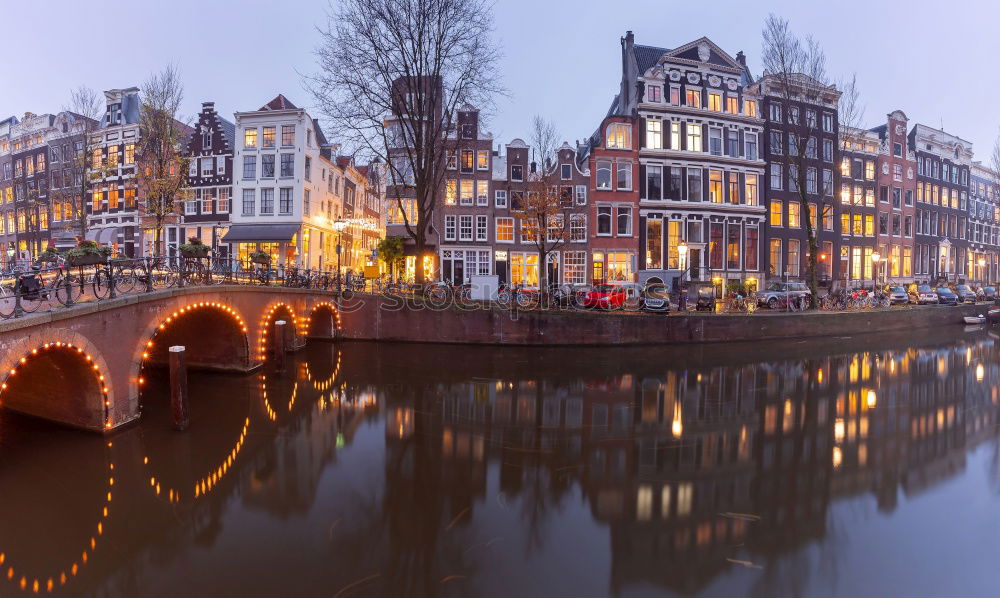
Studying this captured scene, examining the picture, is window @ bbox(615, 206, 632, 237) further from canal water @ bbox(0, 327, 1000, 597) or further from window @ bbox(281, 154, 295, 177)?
window @ bbox(281, 154, 295, 177)

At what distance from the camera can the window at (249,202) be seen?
3916 centimetres

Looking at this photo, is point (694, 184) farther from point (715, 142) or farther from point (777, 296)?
point (777, 296)

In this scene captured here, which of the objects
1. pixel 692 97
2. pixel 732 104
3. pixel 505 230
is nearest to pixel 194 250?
pixel 505 230

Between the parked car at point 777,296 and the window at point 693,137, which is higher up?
the window at point 693,137

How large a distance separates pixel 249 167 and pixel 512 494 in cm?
3749

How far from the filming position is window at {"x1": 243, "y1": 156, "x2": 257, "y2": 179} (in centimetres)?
3909

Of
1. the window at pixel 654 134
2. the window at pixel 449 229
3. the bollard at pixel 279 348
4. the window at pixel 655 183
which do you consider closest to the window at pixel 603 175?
the window at pixel 655 183

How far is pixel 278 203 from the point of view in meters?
38.8

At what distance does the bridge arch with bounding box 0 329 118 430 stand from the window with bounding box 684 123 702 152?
1625 inches

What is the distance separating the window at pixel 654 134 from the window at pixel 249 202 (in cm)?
3124

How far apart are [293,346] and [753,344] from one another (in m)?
25.1

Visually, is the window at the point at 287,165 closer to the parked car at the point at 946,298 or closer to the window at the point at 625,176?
the window at the point at 625,176

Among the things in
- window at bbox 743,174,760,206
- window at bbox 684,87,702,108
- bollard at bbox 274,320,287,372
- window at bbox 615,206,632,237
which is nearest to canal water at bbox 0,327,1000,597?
bollard at bbox 274,320,287,372

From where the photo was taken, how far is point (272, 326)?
23109 millimetres
